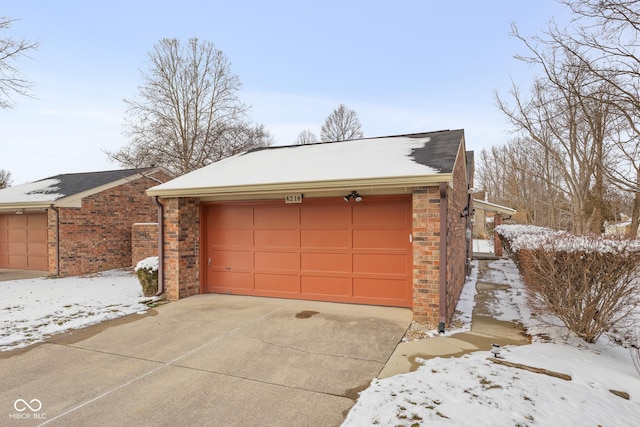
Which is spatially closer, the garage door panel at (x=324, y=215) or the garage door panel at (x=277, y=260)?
the garage door panel at (x=324, y=215)

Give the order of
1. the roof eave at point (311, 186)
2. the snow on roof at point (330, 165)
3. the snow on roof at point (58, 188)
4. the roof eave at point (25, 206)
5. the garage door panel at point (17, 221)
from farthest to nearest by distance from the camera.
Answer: the garage door panel at point (17, 221) → the snow on roof at point (58, 188) → the roof eave at point (25, 206) → the snow on roof at point (330, 165) → the roof eave at point (311, 186)

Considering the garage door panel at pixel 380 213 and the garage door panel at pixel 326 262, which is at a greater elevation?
the garage door panel at pixel 380 213

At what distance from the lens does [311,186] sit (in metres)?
5.76

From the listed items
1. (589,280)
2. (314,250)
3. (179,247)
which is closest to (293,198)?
(314,250)

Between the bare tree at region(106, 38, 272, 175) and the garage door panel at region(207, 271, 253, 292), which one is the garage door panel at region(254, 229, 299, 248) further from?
the bare tree at region(106, 38, 272, 175)

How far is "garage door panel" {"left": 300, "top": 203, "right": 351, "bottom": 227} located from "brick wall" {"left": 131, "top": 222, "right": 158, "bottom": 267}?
690 centimetres

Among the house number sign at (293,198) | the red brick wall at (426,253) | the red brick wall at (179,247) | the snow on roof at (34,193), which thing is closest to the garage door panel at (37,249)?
the snow on roof at (34,193)

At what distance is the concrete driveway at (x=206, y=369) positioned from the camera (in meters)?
2.94

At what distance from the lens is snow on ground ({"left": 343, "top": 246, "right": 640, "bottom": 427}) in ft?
8.81

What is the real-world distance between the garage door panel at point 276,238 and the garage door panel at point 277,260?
167 mm

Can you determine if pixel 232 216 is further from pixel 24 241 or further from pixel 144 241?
pixel 24 241

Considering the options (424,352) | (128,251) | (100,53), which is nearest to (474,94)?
(424,352)

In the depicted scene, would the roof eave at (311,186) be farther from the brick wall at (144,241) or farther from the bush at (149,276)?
the brick wall at (144,241)

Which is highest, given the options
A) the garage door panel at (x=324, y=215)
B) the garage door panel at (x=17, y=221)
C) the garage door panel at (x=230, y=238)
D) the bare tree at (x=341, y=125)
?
the bare tree at (x=341, y=125)
